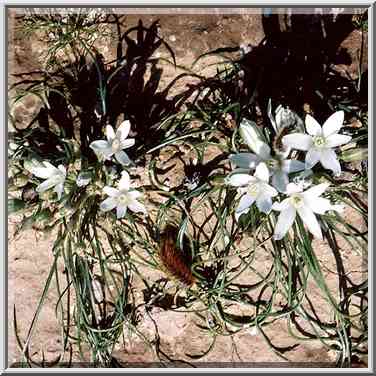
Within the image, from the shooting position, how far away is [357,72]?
2275mm

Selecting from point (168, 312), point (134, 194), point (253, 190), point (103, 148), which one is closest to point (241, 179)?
point (253, 190)

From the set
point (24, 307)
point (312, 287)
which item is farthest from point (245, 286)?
point (24, 307)

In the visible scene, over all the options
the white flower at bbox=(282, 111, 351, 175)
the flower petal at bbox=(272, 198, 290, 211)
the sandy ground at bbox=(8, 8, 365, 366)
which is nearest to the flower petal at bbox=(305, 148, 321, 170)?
the white flower at bbox=(282, 111, 351, 175)

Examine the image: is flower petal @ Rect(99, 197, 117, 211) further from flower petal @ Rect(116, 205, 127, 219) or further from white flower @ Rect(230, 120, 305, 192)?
white flower @ Rect(230, 120, 305, 192)

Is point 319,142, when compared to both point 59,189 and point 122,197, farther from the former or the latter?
point 59,189

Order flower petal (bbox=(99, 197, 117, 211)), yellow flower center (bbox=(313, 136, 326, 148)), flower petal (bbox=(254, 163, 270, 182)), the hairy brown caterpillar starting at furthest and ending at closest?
the hairy brown caterpillar → flower petal (bbox=(99, 197, 117, 211)) → yellow flower center (bbox=(313, 136, 326, 148)) → flower petal (bbox=(254, 163, 270, 182))

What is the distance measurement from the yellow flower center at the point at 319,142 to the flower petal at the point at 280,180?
0.52ft

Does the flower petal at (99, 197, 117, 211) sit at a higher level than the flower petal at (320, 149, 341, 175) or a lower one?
lower

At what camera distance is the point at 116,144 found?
2070 mm

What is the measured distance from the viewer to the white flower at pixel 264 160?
1.83 m

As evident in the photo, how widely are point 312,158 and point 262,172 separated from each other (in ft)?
0.63

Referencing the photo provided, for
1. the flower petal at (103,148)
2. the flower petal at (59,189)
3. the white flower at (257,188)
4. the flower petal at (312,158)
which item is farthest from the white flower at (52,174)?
the flower petal at (312,158)

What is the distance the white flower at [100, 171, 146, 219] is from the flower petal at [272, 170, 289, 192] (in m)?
0.51

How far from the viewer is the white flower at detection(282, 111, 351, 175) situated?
184 centimetres
